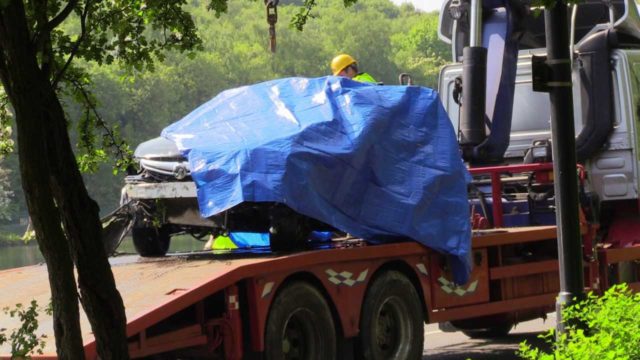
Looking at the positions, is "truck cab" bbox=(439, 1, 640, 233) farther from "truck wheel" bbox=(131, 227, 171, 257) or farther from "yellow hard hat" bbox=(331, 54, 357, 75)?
"truck wheel" bbox=(131, 227, 171, 257)

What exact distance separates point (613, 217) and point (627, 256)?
574 millimetres

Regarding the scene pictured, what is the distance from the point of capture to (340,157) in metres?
10.4

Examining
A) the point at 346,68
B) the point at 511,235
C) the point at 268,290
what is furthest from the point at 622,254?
the point at 268,290

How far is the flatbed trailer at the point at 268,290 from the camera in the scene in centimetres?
862

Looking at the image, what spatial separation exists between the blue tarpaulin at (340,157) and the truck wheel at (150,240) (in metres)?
0.86

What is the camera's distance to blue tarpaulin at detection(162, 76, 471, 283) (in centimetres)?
1009

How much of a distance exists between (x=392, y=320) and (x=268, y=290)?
1.88 meters

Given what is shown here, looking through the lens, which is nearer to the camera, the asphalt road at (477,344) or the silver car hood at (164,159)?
the silver car hood at (164,159)

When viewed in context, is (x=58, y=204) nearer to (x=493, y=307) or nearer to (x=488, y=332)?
(x=493, y=307)

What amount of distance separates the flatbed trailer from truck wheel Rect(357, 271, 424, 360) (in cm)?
2

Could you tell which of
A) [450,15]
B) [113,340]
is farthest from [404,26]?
[113,340]

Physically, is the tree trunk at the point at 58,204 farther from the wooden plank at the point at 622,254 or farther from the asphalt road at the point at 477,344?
the wooden plank at the point at 622,254

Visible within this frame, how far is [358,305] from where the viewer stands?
10.3 metres

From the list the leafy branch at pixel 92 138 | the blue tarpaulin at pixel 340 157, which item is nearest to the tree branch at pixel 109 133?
the leafy branch at pixel 92 138
